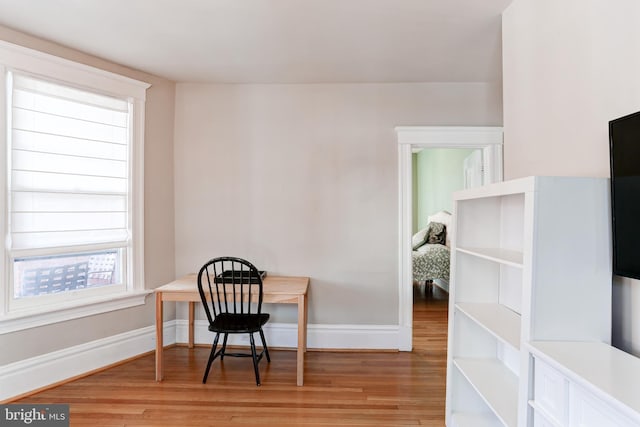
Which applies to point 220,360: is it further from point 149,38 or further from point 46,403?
point 149,38

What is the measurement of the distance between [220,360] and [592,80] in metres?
3.08

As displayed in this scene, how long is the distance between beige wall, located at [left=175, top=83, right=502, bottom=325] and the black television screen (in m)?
2.08

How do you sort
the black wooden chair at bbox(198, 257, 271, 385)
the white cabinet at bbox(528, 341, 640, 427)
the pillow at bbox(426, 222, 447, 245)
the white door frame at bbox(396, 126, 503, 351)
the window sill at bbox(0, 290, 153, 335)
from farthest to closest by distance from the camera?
the pillow at bbox(426, 222, 447, 245) < the white door frame at bbox(396, 126, 503, 351) < the black wooden chair at bbox(198, 257, 271, 385) < the window sill at bbox(0, 290, 153, 335) < the white cabinet at bbox(528, 341, 640, 427)

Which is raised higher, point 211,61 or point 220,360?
point 211,61

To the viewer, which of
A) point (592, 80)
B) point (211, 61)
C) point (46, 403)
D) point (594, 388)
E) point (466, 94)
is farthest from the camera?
point (466, 94)

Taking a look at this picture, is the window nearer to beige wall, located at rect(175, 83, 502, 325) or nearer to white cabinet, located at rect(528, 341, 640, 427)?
beige wall, located at rect(175, 83, 502, 325)

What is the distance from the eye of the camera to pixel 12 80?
7.76ft

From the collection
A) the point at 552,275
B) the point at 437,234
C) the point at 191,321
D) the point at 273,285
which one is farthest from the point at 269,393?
the point at 437,234

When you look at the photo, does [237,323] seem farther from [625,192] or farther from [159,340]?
[625,192]

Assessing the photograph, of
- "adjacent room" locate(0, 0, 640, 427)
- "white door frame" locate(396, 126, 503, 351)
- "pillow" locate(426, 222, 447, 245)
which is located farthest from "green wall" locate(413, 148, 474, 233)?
"adjacent room" locate(0, 0, 640, 427)

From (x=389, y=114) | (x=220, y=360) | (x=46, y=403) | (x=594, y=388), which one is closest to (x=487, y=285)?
(x=594, y=388)

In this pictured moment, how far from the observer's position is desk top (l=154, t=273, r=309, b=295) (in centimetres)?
266

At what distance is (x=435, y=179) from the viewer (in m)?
6.43

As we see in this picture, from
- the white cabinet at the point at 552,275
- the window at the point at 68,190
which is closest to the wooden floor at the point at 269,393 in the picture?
the window at the point at 68,190
